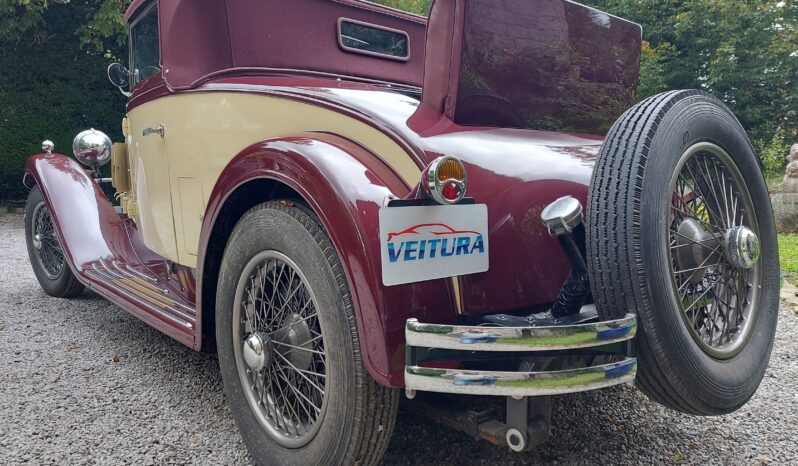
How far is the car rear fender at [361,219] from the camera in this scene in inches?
58.4

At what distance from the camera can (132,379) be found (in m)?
2.86

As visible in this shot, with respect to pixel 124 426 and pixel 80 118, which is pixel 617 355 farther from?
pixel 80 118

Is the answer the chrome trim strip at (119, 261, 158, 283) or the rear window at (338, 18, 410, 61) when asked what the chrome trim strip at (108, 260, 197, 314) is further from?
the rear window at (338, 18, 410, 61)

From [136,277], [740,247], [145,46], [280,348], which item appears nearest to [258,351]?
[280,348]

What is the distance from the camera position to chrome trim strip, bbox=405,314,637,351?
139 cm

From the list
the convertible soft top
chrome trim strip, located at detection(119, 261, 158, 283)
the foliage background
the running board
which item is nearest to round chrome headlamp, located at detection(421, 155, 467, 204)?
the running board

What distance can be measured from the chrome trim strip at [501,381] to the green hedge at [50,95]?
1157cm

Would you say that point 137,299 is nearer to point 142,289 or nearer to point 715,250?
point 142,289

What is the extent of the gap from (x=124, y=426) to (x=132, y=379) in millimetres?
549

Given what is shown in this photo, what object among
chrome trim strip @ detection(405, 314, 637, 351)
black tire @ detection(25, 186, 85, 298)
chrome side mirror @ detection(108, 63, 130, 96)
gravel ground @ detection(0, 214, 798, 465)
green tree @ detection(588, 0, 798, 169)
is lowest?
gravel ground @ detection(0, 214, 798, 465)

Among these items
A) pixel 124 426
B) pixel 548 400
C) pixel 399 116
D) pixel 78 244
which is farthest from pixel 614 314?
pixel 78 244

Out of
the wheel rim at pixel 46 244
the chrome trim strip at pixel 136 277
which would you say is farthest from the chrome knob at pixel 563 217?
the wheel rim at pixel 46 244

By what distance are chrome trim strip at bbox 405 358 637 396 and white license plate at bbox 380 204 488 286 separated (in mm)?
248

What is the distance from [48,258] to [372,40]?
3304 millimetres
